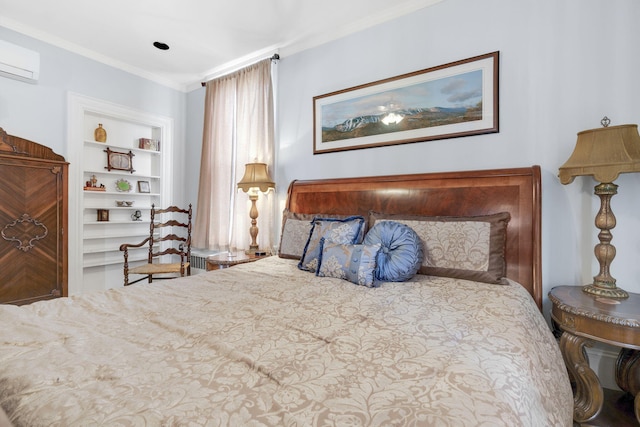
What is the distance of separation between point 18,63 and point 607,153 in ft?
14.5

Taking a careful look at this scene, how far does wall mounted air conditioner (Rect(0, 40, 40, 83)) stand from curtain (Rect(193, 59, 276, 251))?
1539 millimetres

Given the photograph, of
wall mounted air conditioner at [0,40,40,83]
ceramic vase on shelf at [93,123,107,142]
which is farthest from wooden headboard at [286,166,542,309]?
wall mounted air conditioner at [0,40,40,83]

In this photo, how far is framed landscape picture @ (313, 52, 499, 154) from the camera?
7.09ft

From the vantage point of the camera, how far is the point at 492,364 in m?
0.82

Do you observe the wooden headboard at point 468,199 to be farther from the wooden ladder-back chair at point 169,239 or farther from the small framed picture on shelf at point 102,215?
the small framed picture on shelf at point 102,215

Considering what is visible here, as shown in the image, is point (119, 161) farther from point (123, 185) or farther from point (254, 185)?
point (254, 185)

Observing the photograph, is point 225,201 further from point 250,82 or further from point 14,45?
point 14,45

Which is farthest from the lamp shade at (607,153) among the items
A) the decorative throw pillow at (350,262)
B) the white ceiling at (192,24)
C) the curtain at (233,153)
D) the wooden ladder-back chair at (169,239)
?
the wooden ladder-back chair at (169,239)

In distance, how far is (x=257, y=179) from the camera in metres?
2.92

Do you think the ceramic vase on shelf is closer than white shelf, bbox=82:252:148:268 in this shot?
No

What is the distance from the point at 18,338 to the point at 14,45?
3139 millimetres

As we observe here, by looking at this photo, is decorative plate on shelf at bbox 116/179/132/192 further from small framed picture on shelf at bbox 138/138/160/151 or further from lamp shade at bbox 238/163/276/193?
lamp shade at bbox 238/163/276/193

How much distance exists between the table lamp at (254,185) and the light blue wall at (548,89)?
1059mm

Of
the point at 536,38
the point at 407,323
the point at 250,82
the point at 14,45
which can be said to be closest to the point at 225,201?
the point at 250,82
